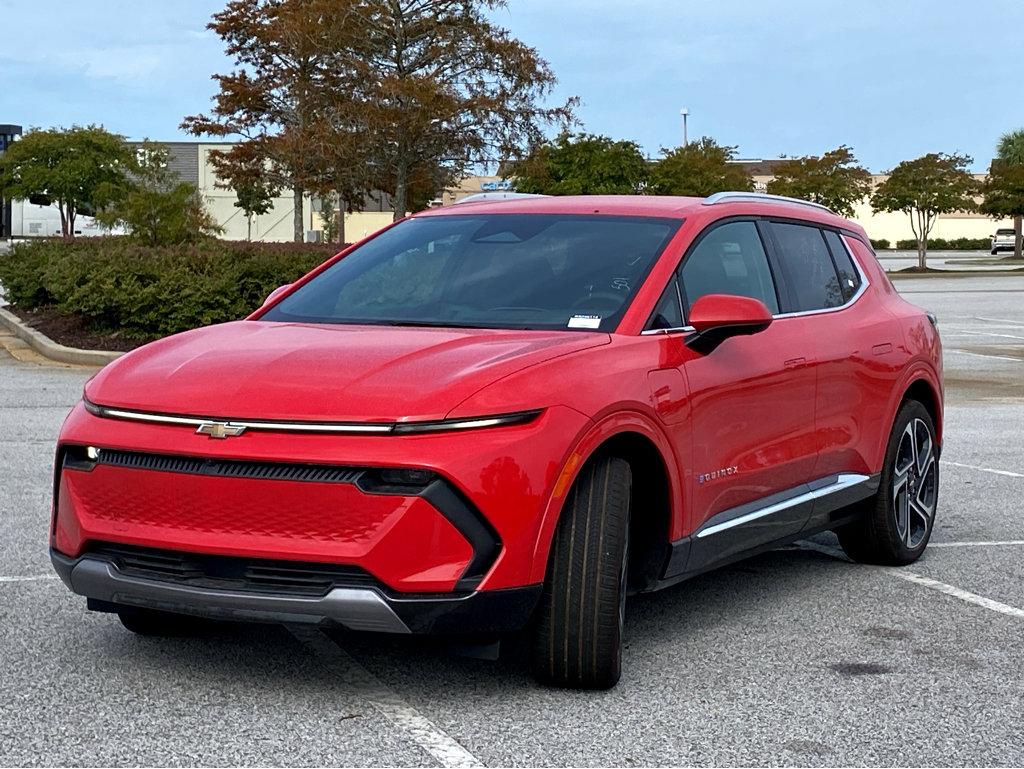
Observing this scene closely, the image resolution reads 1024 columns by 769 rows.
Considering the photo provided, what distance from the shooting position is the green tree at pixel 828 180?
6494 cm

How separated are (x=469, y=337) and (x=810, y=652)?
1.71 m

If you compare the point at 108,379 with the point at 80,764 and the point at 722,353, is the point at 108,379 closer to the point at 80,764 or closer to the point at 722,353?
the point at 80,764

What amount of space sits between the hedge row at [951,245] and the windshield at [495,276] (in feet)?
337

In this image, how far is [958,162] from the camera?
220 ft

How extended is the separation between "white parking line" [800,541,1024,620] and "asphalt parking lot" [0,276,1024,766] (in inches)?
0.7

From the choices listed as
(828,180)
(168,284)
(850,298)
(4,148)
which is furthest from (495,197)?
(4,148)

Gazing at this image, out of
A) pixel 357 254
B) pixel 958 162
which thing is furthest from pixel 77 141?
pixel 357 254

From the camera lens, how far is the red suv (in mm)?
4578

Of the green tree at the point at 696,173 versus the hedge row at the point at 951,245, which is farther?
the hedge row at the point at 951,245

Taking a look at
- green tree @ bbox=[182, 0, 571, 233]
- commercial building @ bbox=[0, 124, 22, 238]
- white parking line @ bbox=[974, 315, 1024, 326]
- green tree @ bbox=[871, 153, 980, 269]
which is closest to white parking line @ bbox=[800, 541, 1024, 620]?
white parking line @ bbox=[974, 315, 1024, 326]

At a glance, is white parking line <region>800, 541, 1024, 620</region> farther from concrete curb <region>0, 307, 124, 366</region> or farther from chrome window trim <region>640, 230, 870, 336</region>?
concrete curb <region>0, 307, 124, 366</region>

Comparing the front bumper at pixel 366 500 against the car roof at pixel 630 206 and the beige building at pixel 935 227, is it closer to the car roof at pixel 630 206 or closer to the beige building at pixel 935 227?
the car roof at pixel 630 206

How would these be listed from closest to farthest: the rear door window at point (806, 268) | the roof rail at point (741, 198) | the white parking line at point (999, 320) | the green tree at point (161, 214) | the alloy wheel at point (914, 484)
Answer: the roof rail at point (741, 198)
the rear door window at point (806, 268)
the alloy wheel at point (914, 484)
the green tree at point (161, 214)
the white parking line at point (999, 320)

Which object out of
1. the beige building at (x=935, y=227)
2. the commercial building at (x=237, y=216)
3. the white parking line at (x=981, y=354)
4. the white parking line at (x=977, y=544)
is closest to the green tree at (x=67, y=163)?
the commercial building at (x=237, y=216)
